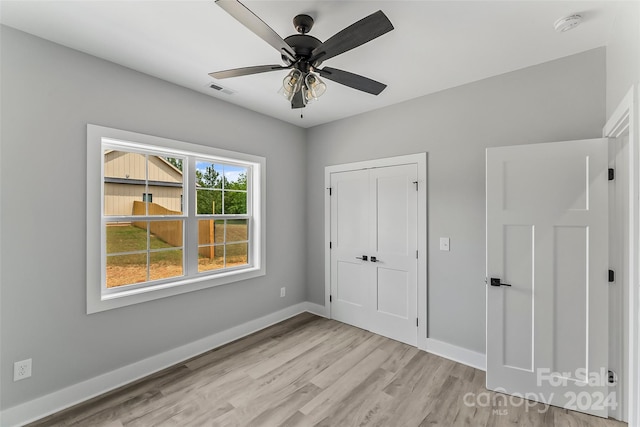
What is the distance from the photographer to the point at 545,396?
214 cm

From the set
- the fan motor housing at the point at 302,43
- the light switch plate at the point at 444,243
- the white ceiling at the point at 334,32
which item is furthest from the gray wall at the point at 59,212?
the light switch plate at the point at 444,243

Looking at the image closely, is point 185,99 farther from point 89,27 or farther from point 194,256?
point 194,256

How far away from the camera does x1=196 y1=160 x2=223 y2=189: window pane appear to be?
3.04 meters

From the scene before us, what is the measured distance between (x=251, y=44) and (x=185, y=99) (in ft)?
3.66

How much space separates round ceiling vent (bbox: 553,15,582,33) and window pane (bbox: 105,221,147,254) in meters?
3.63

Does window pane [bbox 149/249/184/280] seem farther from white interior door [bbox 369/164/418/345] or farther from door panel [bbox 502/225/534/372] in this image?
door panel [bbox 502/225/534/372]

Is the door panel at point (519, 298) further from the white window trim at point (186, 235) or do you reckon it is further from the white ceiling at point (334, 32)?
the white window trim at point (186, 235)

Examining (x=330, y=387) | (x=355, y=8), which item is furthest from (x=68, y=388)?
(x=355, y=8)

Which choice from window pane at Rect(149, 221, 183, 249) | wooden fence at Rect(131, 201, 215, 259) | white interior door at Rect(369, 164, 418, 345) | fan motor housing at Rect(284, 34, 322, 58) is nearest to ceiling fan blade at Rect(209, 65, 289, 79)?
fan motor housing at Rect(284, 34, 322, 58)

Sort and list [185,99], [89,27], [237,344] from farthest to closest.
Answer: [237,344] < [185,99] < [89,27]

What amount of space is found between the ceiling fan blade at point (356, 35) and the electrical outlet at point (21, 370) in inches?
113

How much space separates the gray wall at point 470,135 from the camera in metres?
2.22

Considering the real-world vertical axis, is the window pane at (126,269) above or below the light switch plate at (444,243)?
below

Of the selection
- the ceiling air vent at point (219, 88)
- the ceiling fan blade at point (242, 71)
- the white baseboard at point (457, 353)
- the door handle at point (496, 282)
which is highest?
the ceiling air vent at point (219, 88)
